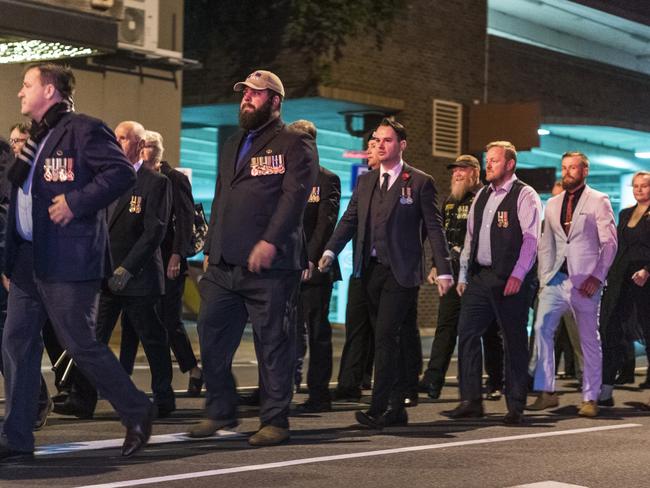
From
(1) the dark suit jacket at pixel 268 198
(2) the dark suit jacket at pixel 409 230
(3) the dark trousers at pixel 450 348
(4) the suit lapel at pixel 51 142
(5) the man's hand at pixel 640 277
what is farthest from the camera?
(3) the dark trousers at pixel 450 348

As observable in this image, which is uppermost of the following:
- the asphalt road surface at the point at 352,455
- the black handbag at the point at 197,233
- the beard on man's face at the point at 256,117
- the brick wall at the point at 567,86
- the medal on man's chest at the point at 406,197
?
the brick wall at the point at 567,86

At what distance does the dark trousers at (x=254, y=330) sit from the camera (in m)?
8.38

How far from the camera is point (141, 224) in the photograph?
32.0 ft

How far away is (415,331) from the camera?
394 inches

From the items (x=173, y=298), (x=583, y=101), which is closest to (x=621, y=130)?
(x=583, y=101)

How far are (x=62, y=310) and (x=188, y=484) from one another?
1194 millimetres

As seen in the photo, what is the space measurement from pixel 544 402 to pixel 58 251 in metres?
4.99

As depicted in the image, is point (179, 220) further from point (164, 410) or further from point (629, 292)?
point (629, 292)

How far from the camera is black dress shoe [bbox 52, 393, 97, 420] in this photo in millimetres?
9672

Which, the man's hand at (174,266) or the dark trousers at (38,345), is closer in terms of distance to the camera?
the dark trousers at (38,345)

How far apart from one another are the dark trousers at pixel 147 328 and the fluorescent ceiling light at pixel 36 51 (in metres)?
7.96

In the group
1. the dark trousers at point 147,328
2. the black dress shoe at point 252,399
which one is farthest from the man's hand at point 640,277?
the dark trousers at point 147,328

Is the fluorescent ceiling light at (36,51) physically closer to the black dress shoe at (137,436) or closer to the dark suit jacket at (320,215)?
the dark suit jacket at (320,215)

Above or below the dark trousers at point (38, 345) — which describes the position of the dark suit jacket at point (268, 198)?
above
